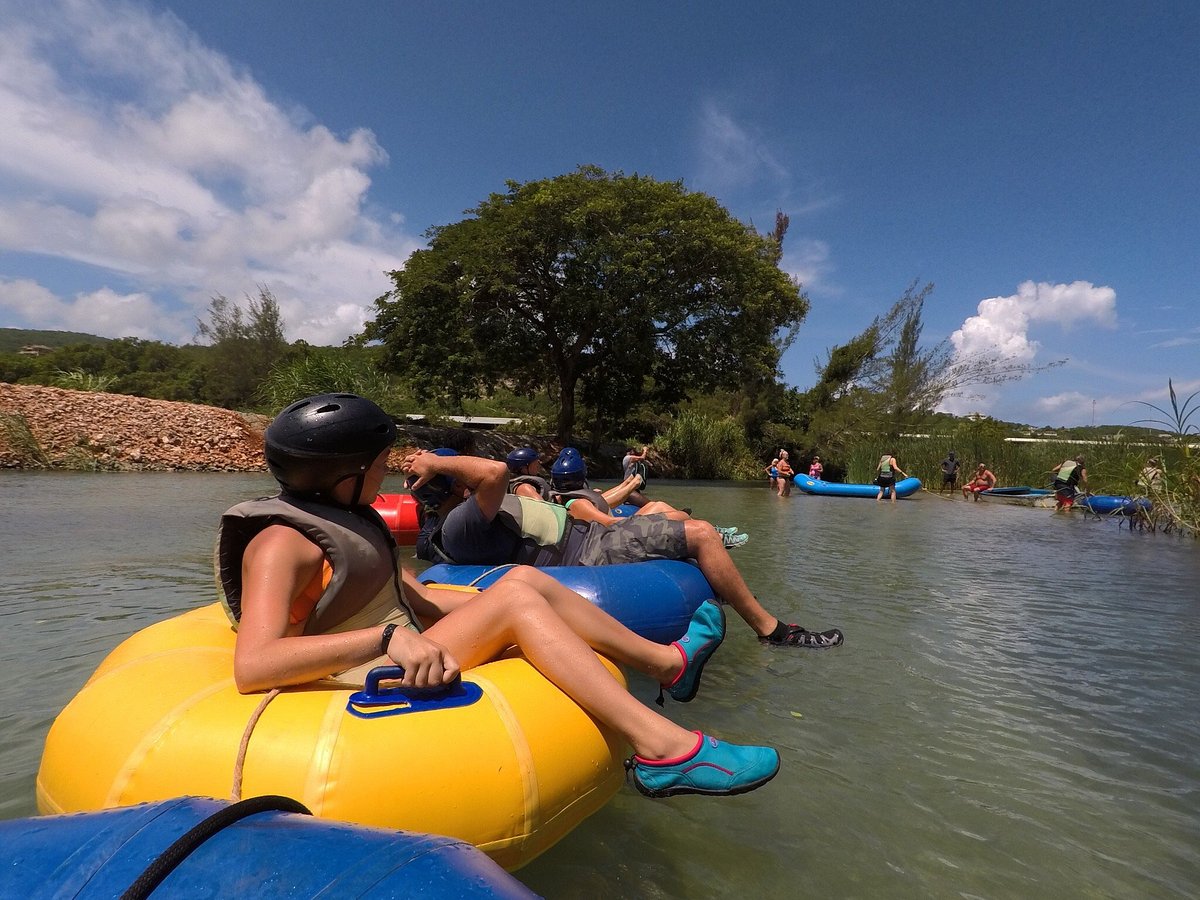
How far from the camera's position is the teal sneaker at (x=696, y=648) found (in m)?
2.71

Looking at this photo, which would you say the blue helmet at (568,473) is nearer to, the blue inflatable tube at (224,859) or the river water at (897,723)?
the river water at (897,723)

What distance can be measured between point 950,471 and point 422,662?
20.7 meters

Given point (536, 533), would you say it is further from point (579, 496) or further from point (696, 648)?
point (696, 648)

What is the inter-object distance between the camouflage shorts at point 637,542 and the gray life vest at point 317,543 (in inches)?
85.8

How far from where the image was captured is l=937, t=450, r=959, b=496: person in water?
19.6m

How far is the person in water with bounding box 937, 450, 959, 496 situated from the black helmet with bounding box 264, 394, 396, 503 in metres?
20.5

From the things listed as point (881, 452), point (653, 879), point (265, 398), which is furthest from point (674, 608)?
point (265, 398)

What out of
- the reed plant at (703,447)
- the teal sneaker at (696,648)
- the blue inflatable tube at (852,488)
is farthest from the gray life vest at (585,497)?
the reed plant at (703,447)

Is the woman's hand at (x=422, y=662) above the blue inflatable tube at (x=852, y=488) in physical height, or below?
above

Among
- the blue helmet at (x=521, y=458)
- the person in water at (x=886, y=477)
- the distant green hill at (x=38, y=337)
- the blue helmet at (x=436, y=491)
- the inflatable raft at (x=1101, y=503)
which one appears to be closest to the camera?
the blue helmet at (x=436, y=491)

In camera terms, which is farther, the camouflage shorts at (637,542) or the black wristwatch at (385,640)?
the camouflage shorts at (637,542)

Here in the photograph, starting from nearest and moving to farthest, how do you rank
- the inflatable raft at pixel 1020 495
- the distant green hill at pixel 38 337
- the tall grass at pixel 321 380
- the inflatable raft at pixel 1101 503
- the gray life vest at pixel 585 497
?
the gray life vest at pixel 585 497
the inflatable raft at pixel 1101 503
the inflatable raft at pixel 1020 495
the tall grass at pixel 321 380
the distant green hill at pixel 38 337

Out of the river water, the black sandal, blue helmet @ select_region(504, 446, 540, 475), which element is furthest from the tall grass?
the black sandal

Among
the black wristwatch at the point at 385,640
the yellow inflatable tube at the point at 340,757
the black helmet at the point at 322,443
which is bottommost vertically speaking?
the yellow inflatable tube at the point at 340,757
